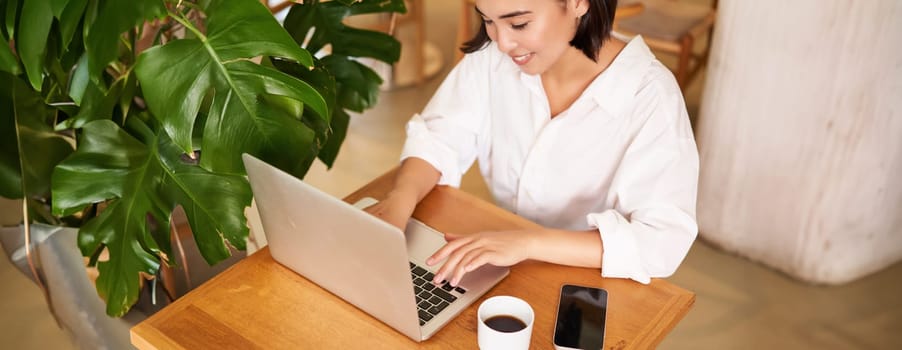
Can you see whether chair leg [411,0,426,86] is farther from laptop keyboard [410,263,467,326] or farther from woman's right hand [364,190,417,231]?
laptop keyboard [410,263,467,326]

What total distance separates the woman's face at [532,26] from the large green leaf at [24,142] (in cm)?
82

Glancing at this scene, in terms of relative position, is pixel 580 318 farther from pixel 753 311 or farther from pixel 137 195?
pixel 753 311

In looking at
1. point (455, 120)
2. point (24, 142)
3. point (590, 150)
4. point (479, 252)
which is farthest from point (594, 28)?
point (24, 142)

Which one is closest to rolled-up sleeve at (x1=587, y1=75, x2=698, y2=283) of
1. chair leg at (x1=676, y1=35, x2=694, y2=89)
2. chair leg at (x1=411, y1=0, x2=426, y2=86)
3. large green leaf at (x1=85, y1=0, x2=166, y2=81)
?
large green leaf at (x1=85, y1=0, x2=166, y2=81)

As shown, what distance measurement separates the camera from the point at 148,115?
1.52 metres

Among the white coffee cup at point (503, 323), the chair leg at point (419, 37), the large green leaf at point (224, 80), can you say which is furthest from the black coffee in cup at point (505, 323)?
the chair leg at point (419, 37)

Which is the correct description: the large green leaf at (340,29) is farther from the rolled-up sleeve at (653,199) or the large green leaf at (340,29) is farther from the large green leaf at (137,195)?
the rolled-up sleeve at (653,199)

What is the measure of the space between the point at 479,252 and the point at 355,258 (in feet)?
0.80

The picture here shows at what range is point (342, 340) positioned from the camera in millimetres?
1252

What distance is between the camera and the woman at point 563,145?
1417 millimetres

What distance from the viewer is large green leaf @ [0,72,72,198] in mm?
1493

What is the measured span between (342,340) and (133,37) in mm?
627

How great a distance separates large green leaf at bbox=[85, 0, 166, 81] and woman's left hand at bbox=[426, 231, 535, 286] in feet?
1.85

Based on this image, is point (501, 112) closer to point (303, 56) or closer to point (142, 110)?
point (303, 56)
